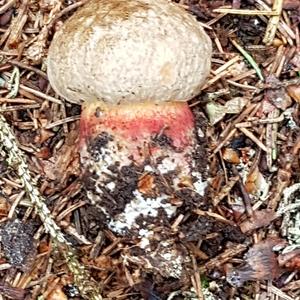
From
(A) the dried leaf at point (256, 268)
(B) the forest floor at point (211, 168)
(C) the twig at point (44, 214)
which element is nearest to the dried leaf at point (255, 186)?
(B) the forest floor at point (211, 168)

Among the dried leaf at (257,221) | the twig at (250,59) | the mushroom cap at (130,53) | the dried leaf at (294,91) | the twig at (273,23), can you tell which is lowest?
the dried leaf at (257,221)

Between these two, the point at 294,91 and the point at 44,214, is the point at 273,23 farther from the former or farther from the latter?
the point at 44,214

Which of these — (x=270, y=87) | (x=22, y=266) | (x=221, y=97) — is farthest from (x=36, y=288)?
(x=270, y=87)

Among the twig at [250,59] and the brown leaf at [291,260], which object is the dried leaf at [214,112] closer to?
the twig at [250,59]

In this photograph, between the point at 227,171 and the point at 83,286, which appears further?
the point at 227,171

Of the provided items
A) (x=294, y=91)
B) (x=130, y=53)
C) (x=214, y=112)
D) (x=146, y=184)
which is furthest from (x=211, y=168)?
(x=130, y=53)

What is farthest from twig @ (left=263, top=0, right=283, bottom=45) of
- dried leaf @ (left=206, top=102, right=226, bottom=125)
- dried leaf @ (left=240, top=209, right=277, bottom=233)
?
dried leaf @ (left=240, top=209, right=277, bottom=233)

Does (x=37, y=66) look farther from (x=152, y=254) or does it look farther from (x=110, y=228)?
(x=152, y=254)
